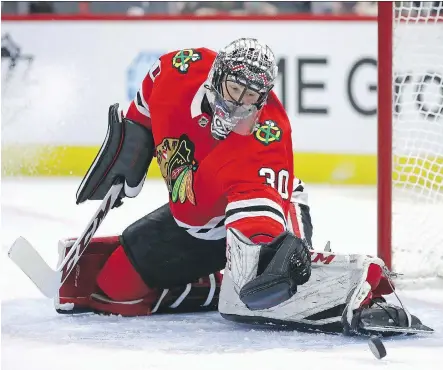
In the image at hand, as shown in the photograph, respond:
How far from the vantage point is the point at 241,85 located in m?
2.47

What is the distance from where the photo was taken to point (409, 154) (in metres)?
3.64

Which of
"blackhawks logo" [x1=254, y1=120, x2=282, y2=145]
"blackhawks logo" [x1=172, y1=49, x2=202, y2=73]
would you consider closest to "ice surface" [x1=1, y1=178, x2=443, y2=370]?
"blackhawks logo" [x1=254, y1=120, x2=282, y2=145]

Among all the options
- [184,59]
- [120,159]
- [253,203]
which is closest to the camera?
[253,203]

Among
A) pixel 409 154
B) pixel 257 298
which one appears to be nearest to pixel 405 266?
pixel 409 154

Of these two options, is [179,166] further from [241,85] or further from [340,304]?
[340,304]

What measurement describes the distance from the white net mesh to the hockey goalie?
2.00 ft

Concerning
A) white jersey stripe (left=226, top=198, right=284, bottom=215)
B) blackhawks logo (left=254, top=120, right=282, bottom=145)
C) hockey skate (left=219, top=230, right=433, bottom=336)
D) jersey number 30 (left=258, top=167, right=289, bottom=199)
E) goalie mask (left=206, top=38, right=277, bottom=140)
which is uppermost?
goalie mask (left=206, top=38, right=277, bottom=140)

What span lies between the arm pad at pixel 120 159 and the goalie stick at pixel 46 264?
0.03 meters

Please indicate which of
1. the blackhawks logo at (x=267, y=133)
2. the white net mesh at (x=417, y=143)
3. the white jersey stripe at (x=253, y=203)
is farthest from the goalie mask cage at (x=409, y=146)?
the white jersey stripe at (x=253, y=203)

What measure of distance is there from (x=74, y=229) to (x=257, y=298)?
201cm

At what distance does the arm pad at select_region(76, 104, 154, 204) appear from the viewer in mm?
2949

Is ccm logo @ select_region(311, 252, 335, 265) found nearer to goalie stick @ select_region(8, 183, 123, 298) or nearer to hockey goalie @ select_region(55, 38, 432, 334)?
hockey goalie @ select_region(55, 38, 432, 334)

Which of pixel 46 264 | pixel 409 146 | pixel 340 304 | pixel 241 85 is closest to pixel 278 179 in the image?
pixel 241 85

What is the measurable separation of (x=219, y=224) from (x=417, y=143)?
1201 millimetres
